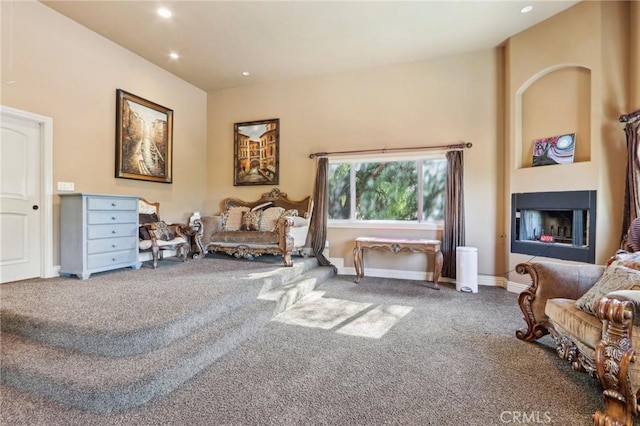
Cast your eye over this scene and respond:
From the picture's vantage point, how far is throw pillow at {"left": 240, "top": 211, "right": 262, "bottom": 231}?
495 centimetres

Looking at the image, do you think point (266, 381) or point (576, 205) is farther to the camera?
point (576, 205)

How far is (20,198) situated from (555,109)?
21.7ft

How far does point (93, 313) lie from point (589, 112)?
18.0ft

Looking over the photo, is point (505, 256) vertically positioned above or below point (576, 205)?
below

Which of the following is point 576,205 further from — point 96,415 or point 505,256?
point 96,415

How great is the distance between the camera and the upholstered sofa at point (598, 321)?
1.42m

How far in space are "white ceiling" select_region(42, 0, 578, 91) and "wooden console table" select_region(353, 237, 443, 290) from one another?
2847 millimetres

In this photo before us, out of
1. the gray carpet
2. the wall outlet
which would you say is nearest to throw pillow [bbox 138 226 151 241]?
the wall outlet

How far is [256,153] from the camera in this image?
18.6 ft

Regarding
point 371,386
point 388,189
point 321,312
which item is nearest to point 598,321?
point 371,386

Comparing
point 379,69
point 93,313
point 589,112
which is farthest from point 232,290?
point 589,112

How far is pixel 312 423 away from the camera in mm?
1540

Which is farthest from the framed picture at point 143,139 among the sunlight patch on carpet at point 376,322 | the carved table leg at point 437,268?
the carved table leg at point 437,268

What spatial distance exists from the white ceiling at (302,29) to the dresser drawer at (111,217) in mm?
2438
